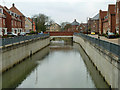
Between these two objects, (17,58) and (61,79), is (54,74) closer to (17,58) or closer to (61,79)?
(61,79)

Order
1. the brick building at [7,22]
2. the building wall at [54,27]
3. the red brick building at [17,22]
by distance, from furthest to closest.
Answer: the building wall at [54,27] < the red brick building at [17,22] < the brick building at [7,22]

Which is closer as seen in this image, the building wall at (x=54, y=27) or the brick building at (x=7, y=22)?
the brick building at (x=7, y=22)

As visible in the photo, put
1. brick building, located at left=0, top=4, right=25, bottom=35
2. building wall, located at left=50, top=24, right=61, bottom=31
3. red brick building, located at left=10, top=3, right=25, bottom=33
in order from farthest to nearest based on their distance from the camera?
building wall, located at left=50, top=24, right=61, bottom=31 → red brick building, located at left=10, top=3, right=25, bottom=33 → brick building, located at left=0, top=4, right=25, bottom=35

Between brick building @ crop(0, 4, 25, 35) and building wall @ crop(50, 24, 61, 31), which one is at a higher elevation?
building wall @ crop(50, 24, 61, 31)

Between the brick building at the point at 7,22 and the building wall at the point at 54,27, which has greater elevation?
the building wall at the point at 54,27

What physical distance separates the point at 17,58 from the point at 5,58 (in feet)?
16.1

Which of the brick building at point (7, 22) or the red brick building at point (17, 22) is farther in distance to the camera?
the red brick building at point (17, 22)

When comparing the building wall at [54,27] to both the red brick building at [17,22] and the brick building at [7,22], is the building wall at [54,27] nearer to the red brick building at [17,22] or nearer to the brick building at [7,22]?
the red brick building at [17,22]

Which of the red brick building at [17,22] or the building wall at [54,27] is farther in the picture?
the building wall at [54,27]

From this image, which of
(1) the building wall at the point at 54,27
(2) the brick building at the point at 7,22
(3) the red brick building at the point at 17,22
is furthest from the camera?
(1) the building wall at the point at 54,27

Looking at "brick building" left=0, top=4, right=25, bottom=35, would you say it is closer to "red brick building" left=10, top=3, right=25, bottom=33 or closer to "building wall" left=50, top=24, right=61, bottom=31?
"red brick building" left=10, top=3, right=25, bottom=33

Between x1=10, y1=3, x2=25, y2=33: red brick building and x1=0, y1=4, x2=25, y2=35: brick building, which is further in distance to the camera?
x1=10, y1=3, x2=25, y2=33: red brick building

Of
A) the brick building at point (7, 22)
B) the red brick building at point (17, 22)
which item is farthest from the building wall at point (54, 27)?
the brick building at point (7, 22)

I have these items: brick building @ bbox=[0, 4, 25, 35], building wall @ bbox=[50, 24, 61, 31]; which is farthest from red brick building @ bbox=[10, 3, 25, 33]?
building wall @ bbox=[50, 24, 61, 31]
